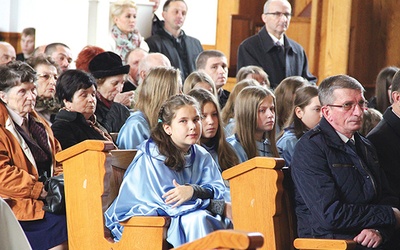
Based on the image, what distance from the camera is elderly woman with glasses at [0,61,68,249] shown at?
458 cm

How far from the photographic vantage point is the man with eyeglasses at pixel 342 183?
398 centimetres

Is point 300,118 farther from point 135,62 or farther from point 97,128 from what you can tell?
point 135,62

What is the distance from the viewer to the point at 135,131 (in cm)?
530

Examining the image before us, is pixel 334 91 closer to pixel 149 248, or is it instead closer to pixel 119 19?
pixel 149 248

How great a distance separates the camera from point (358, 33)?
8.80 meters

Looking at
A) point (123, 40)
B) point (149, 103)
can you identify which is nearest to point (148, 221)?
point (149, 103)

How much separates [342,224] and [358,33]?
5118 mm

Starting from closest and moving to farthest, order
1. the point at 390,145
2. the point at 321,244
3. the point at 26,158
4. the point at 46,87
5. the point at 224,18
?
the point at 321,244 → the point at 390,145 → the point at 26,158 → the point at 46,87 → the point at 224,18

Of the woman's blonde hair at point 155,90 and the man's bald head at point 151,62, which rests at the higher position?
the man's bald head at point 151,62

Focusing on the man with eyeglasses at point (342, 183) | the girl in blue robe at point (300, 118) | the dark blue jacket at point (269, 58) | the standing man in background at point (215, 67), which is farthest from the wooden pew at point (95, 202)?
the dark blue jacket at point (269, 58)

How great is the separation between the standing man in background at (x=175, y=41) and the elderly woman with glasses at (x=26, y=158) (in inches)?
135

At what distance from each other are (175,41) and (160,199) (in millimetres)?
4347

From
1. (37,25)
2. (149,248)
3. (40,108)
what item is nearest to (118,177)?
(149,248)

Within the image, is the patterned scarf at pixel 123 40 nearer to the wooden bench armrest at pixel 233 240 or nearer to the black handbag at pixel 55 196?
the black handbag at pixel 55 196
